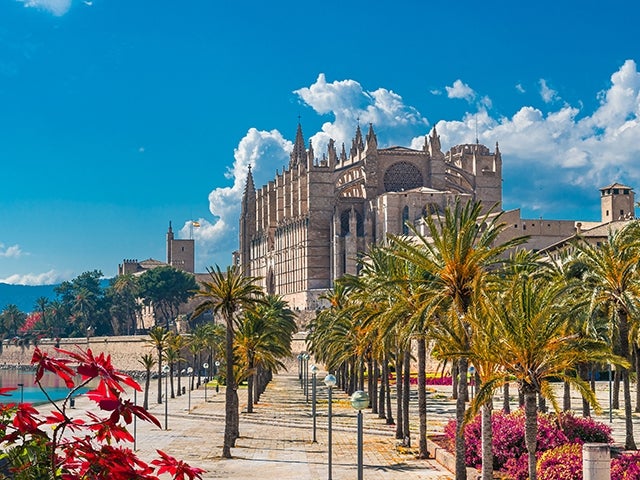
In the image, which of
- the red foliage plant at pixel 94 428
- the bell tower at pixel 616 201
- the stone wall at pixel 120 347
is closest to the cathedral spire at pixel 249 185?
the stone wall at pixel 120 347

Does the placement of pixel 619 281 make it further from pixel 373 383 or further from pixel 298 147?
pixel 298 147

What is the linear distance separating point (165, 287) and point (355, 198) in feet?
113

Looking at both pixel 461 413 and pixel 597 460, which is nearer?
pixel 597 460

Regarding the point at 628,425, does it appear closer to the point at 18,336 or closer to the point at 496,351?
the point at 496,351

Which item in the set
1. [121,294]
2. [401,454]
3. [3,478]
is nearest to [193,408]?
[401,454]

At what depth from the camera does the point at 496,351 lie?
16.5 meters

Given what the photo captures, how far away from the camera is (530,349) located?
16125mm

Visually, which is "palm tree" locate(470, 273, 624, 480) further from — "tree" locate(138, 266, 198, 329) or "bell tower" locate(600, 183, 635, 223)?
"tree" locate(138, 266, 198, 329)

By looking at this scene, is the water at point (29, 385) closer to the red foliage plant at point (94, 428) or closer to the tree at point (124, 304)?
the tree at point (124, 304)

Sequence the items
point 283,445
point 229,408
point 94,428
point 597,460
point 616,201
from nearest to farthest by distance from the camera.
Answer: point 94,428, point 597,460, point 229,408, point 283,445, point 616,201

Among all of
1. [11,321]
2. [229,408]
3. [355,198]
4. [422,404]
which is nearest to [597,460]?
[422,404]

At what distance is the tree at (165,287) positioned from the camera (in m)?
124

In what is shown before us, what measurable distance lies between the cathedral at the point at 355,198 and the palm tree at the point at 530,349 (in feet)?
253

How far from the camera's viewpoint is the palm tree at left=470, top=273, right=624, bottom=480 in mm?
15898
